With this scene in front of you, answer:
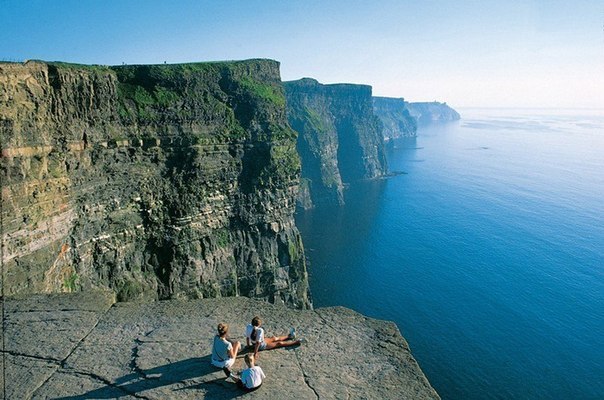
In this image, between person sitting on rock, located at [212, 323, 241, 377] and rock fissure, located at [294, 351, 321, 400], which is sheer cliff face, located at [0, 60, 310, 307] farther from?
rock fissure, located at [294, 351, 321, 400]

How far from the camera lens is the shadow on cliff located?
7492 mm

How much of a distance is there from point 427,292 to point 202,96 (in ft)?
135

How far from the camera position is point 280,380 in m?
8.20

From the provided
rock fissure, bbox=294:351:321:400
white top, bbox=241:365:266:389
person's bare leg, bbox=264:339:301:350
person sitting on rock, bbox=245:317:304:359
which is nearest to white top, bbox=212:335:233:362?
white top, bbox=241:365:266:389

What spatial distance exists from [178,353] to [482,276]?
61.7 m

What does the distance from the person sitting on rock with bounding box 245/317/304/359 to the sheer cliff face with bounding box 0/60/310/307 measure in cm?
1369

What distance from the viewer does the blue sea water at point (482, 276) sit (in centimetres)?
4097

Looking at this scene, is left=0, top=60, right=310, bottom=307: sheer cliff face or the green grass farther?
the green grass

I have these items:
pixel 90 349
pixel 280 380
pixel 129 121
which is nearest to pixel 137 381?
pixel 90 349

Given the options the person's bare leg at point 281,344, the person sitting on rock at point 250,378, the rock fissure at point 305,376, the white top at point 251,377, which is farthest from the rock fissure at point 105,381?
the rock fissure at point 305,376

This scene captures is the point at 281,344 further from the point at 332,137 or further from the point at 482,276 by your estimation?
the point at 332,137

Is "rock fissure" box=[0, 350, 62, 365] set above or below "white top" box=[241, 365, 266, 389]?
above

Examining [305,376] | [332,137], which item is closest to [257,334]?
[305,376]

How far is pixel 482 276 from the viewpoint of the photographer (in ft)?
202
